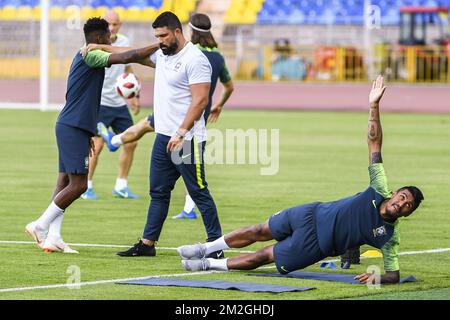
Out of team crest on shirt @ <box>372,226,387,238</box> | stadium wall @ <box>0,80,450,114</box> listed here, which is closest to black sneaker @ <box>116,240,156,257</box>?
team crest on shirt @ <box>372,226,387,238</box>

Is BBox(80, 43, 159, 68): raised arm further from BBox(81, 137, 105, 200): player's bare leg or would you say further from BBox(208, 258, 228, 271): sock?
BBox(81, 137, 105, 200): player's bare leg

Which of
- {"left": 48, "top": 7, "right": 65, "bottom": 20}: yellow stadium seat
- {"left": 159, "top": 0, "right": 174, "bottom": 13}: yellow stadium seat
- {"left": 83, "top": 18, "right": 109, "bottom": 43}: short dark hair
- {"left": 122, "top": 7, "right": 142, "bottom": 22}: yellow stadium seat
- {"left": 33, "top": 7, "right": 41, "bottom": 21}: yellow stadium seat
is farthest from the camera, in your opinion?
{"left": 159, "top": 0, "right": 174, "bottom": 13}: yellow stadium seat

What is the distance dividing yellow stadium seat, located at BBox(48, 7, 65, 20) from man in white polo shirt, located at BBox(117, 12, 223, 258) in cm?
2418

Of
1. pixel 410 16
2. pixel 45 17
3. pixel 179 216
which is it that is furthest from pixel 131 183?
pixel 410 16

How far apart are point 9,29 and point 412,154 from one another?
57.0ft

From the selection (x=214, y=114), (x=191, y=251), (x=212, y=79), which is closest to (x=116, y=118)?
(x=214, y=114)

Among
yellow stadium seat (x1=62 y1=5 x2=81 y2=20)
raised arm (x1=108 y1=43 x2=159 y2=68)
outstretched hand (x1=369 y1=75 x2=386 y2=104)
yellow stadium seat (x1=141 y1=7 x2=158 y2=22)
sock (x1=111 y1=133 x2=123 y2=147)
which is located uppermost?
yellow stadium seat (x1=141 y1=7 x2=158 y2=22)

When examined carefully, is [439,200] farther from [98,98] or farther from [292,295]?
[292,295]

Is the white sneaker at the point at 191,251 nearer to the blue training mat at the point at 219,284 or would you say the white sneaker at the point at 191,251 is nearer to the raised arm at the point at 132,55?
the blue training mat at the point at 219,284

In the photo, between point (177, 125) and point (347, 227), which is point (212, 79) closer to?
point (177, 125)

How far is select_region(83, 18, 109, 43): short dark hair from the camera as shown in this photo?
1287 centimetres

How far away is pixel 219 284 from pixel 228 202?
6.98 m

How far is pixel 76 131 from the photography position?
12.9 m
